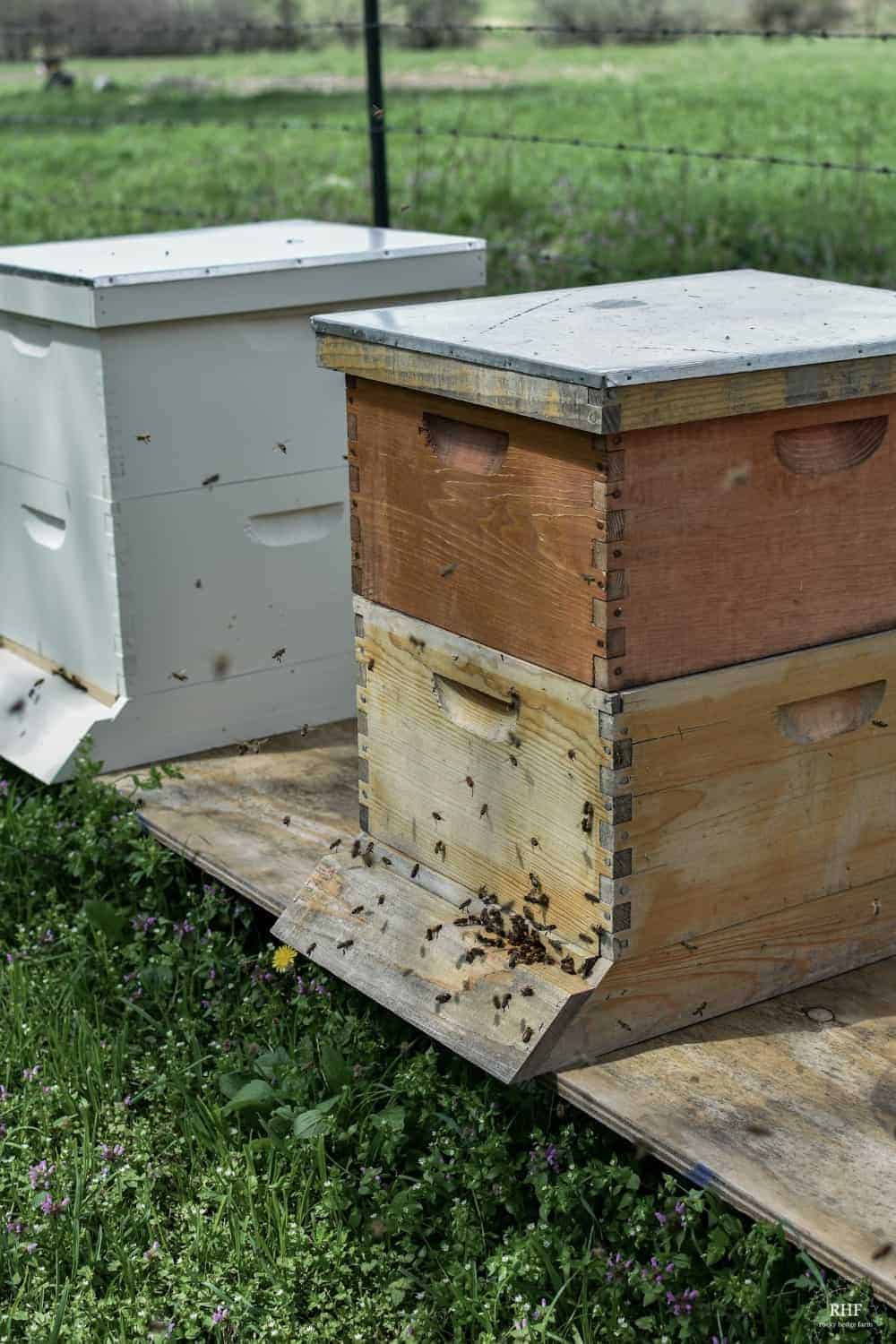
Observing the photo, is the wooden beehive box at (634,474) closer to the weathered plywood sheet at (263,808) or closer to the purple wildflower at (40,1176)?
the weathered plywood sheet at (263,808)

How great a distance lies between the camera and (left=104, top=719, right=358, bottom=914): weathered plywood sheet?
112 inches

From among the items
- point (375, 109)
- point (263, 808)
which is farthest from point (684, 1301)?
point (375, 109)

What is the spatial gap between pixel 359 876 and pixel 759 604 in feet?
2.65

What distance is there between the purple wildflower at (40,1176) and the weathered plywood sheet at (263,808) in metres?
0.55

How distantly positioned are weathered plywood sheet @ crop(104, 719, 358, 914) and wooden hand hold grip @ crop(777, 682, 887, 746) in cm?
94

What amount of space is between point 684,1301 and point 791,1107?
278 mm

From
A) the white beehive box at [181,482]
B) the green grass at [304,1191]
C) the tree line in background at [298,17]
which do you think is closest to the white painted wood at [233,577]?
the white beehive box at [181,482]

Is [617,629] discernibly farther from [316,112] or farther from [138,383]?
[316,112]

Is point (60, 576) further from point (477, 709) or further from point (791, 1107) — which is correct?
point (791, 1107)

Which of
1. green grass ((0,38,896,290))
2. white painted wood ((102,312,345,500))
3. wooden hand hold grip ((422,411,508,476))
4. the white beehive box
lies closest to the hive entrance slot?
wooden hand hold grip ((422,411,508,476))

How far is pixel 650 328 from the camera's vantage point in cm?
218

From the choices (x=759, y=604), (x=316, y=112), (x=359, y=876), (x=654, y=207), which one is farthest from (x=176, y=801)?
(x=316, y=112)

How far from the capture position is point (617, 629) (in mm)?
2016

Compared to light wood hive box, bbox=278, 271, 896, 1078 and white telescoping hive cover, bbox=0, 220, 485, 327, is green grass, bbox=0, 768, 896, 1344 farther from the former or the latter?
white telescoping hive cover, bbox=0, 220, 485, 327
